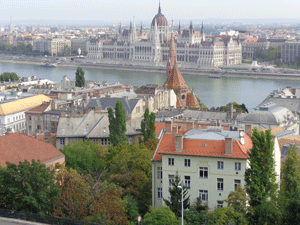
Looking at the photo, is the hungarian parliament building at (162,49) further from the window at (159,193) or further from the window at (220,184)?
the window at (220,184)

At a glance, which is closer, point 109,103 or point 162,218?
point 162,218

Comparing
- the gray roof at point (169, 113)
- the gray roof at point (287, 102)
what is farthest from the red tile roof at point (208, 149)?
the gray roof at point (287, 102)

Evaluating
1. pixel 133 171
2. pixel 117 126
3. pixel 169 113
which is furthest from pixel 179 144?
pixel 169 113

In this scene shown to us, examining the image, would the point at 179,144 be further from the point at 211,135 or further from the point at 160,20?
the point at 160,20

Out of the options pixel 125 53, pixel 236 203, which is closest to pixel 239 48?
pixel 125 53

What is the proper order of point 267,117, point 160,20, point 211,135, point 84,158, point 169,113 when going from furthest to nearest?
1. point 160,20
2. point 169,113
3. point 267,117
4. point 84,158
5. point 211,135

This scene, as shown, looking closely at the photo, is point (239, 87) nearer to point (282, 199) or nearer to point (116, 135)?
point (116, 135)
